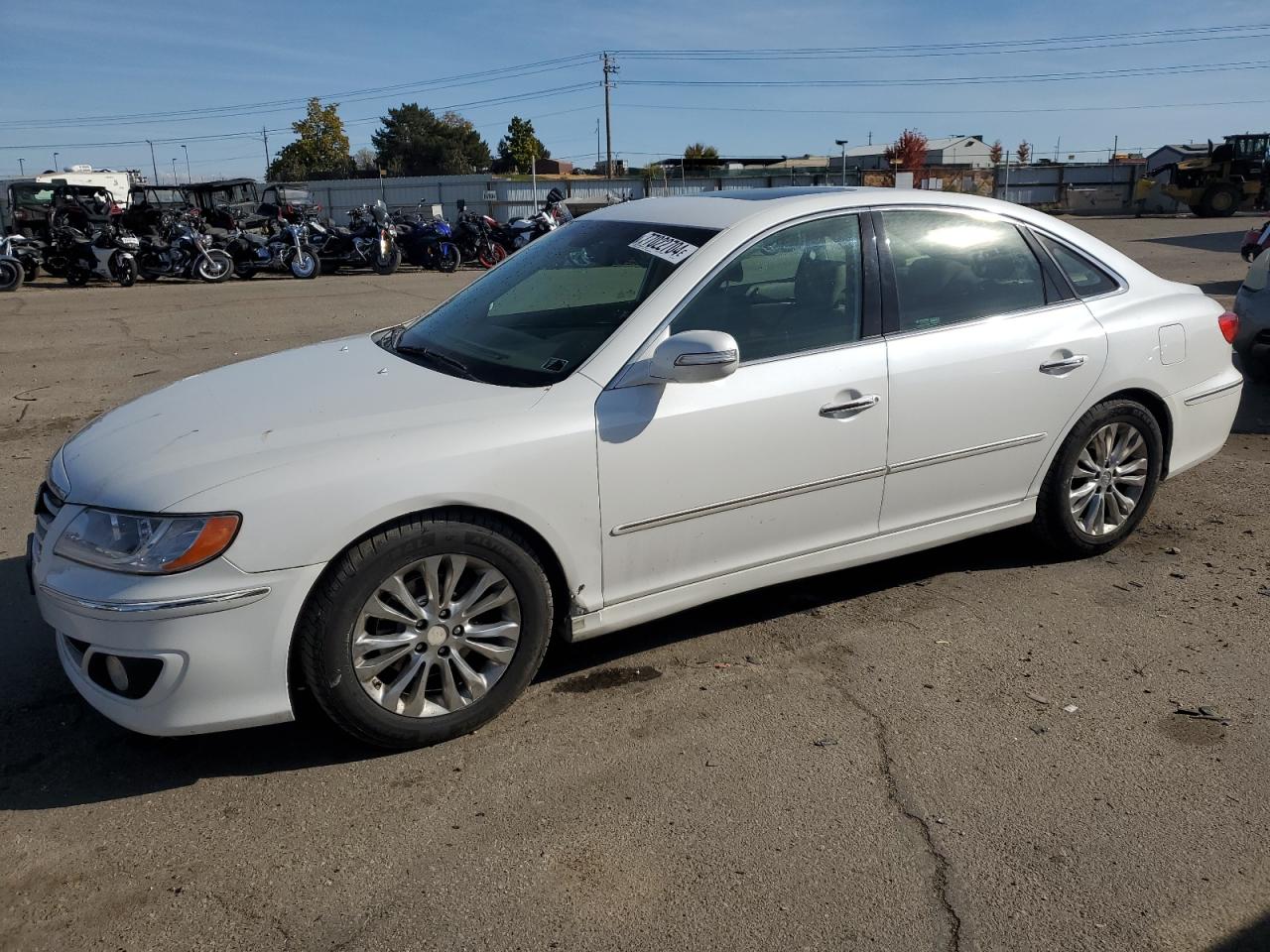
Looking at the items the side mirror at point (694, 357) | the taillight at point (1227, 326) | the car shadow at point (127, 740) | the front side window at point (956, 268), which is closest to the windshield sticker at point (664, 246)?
the side mirror at point (694, 357)

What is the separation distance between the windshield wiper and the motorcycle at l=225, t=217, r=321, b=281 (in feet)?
55.7

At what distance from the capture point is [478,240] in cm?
2250

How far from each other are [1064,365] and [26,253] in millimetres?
19377

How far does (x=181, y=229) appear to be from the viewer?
19094mm

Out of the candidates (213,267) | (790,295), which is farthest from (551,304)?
(213,267)

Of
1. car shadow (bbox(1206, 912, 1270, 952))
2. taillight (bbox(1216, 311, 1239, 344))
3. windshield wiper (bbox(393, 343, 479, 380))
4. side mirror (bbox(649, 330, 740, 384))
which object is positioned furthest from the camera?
taillight (bbox(1216, 311, 1239, 344))

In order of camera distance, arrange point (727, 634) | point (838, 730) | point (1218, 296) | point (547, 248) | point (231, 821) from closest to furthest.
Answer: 1. point (231, 821)
2. point (838, 730)
3. point (727, 634)
4. point (547, 248)
5. point (1218, 296)

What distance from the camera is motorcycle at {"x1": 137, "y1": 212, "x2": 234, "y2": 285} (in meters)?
18.4

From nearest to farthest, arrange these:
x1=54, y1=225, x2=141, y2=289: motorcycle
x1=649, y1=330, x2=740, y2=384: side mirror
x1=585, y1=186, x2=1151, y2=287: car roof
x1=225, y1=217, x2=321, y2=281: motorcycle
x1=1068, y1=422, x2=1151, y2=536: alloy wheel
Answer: x1=649, y1=330, x2=740, y2=384: side mirror → x1=585, y1=186, x2=1151, y2=287: car roof → x1=1068, y1=422, x2=1151, y2=536: alloy wheel → x1=54, y1=225, x2=141, y2=289: motorcycle → x1=225, y1=217, x2=321, y2=281: motorcycle

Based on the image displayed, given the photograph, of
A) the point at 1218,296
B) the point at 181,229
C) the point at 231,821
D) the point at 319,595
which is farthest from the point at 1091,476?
the point at 181,229

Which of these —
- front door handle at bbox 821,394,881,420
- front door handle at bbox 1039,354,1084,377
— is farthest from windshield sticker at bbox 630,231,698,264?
front door handle at bbox 1039,354,1084,377

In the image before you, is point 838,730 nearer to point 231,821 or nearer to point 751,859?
point 751,859

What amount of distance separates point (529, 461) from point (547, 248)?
1.57m

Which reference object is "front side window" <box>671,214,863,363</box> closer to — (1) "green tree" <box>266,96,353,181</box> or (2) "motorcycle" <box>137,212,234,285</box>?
(2) "motorcycle" <box>137,212,234,285</box>
